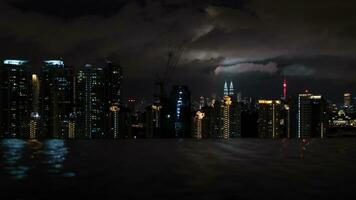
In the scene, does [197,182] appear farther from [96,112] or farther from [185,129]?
[96,112]

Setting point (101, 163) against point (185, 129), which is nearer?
point (101, 163)

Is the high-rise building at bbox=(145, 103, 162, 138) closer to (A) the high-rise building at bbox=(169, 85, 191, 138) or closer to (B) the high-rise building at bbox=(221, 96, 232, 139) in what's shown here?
(A) the high-rise building at bbox=(169, 85, 191, 138)

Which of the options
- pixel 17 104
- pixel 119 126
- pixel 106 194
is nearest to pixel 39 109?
pixel 17 104

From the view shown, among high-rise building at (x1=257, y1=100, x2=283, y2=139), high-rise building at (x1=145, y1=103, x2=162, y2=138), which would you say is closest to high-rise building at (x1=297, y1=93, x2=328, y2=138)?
high-rise building at (x1=257, y1=100, x2=283, y2=139)

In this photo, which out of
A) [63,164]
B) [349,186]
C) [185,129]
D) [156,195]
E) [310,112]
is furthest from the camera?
[310,112]

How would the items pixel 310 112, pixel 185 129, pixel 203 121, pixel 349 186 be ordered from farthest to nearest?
pixel 310 112, pixel 203 121, pixel 185 129, pixel 349 186

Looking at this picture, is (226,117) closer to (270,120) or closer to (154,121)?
(270,120)

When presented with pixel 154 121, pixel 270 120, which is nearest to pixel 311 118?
pixel 270 120
